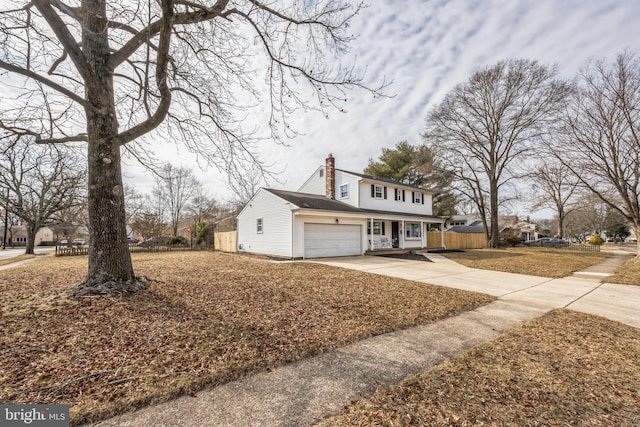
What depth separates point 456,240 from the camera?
85.4 feet

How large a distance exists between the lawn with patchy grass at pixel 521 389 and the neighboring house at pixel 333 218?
11.4m

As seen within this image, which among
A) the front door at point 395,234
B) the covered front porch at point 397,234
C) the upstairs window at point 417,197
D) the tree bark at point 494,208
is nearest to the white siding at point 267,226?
the covered front porch at point 397,234

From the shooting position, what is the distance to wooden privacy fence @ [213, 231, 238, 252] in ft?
68.4

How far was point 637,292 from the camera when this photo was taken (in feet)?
24.1

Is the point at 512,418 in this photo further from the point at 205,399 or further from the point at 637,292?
the point at 637,292

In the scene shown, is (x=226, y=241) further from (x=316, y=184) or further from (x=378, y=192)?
(x=378, y=192)

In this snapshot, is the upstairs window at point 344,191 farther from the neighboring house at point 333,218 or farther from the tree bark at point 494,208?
the tree bark at point 494,208

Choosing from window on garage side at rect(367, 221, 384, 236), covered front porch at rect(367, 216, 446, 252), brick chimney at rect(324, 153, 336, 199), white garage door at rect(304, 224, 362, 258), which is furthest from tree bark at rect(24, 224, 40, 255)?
window on garage side at rect(367, 221, 384, 236)

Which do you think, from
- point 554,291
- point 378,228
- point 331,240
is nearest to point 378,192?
point 378,228

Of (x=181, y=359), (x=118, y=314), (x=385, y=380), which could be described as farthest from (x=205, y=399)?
(x=118, y=314)

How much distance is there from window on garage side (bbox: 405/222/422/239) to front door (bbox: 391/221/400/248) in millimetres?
987

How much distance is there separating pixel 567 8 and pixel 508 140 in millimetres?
19852

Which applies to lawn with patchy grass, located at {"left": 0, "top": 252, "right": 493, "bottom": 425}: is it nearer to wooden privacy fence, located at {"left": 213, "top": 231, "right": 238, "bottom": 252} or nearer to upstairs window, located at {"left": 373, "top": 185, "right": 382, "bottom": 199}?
upstairs window, located at {"left": 373, "top": 185, "right": 382, "bottom": 199}

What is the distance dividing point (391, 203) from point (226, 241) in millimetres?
13259
